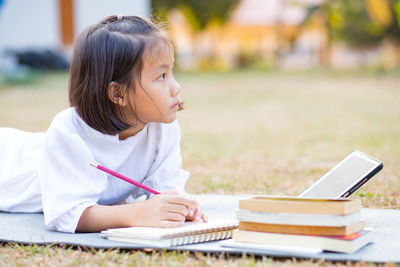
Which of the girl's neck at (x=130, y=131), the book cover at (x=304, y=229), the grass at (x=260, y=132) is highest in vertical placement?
the girl's neck at (x=130, y=131)

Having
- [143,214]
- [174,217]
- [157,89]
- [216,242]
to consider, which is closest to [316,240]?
[216,242]

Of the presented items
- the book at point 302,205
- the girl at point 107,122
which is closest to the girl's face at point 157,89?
the girl at point 107,122

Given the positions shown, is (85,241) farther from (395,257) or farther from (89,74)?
(395,257)

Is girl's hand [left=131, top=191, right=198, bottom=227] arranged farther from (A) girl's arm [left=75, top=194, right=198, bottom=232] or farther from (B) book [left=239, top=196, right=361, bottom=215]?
(B) book [left=239, top=196, right=361, bottom=215]

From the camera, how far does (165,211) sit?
206cm

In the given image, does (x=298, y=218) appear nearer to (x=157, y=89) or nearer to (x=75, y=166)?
(x=157, y=89)

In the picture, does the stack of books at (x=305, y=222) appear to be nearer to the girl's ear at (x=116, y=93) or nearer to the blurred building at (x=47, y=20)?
the girl's ear at (x=116, y=93)

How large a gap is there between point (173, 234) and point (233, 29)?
23273mm

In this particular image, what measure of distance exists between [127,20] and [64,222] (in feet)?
2.55

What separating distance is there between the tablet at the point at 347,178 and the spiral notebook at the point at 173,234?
0.42 meters

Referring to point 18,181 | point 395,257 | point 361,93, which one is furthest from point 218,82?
point 395,257

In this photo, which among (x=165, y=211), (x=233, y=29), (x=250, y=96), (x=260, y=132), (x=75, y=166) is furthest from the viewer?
(x=233, y=29)

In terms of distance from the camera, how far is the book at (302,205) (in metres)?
1.76

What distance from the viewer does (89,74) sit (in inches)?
89.0
